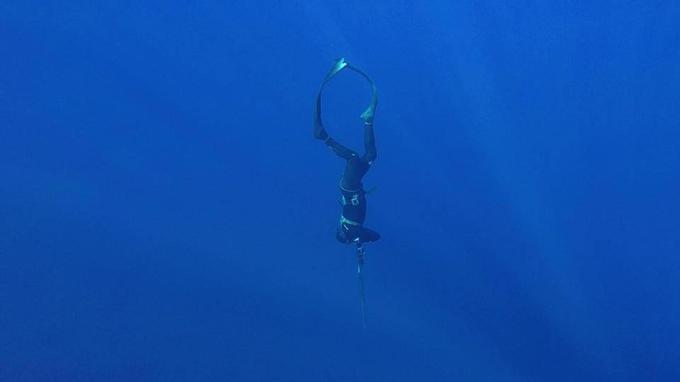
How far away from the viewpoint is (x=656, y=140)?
10.2 metres

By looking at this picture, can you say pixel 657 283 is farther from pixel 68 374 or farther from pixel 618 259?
pixel 68 374

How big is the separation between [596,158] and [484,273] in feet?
9.75

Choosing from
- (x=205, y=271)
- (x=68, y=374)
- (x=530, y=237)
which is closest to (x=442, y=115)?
(x=530, y=237)

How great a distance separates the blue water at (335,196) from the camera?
33.9 feet

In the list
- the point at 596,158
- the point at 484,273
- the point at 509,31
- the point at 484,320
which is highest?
the point at 509,31

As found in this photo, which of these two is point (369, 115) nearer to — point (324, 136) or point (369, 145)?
point (369, 145)

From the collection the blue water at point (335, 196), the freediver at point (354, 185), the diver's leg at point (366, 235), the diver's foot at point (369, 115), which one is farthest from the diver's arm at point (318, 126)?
the blue water at point (335, 196)

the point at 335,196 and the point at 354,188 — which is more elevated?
the point at 335,196

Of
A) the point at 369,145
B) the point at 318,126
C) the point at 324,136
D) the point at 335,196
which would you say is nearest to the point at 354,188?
the point at 369,145

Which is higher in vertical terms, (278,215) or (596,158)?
(596,158)

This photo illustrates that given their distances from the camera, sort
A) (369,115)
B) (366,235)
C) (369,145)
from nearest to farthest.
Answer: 1. (369,115)
2. (369,145)
3. (366,235)

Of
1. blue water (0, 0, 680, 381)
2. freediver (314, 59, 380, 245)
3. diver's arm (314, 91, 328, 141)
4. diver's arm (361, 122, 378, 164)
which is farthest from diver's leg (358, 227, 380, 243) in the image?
blue water (0, 0, 680, 381)

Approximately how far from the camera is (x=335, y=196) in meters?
11.3

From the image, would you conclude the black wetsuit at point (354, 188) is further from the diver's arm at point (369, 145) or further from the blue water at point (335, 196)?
the blue water at point (335, 196)
